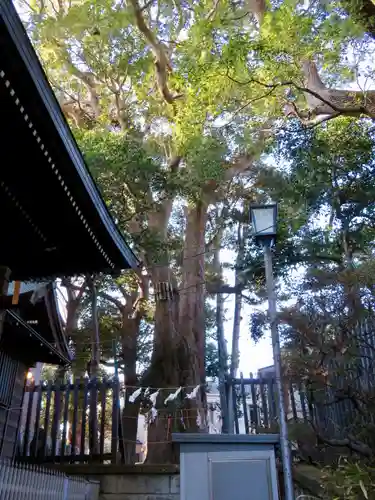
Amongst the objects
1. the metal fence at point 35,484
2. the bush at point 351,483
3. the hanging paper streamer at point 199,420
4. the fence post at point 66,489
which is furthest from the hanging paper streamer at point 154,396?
the bush at point 351,483

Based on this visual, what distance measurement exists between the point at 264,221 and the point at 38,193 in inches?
93.7

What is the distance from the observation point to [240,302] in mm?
15258

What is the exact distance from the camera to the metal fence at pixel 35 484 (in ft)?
13.4

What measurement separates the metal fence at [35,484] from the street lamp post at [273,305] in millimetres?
2479

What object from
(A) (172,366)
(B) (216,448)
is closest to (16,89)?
(B) (216,448)

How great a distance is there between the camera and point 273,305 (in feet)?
14.8

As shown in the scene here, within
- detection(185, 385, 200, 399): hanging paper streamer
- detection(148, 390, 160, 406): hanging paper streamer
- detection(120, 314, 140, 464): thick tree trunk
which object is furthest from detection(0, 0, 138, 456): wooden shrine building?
detection(120, 314, 140, 464): thick tree trunk

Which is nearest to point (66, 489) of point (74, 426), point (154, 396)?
point (74, 426)

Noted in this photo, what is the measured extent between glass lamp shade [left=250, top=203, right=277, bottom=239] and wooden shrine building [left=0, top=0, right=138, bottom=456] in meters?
1.52

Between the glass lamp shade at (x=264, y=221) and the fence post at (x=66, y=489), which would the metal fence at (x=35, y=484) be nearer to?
the fence post at (x=66, y=489)

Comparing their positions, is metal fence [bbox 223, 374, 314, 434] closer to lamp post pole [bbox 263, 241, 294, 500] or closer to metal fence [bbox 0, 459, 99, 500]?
metal fence [bbox 0, 459, 99, 500]

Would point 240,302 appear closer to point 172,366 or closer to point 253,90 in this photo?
point 172,366

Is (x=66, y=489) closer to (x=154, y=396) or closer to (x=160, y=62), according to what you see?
(x=154, y=396)

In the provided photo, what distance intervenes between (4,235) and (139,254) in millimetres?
6492
